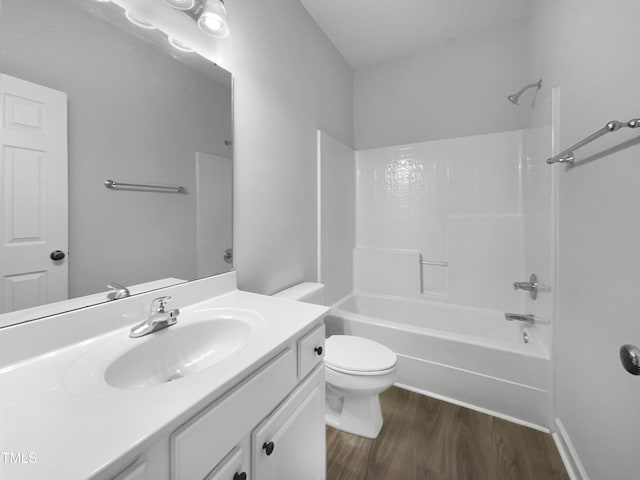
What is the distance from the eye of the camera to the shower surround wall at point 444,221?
205 cm

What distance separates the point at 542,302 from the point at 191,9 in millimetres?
2366

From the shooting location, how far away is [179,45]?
1.05m

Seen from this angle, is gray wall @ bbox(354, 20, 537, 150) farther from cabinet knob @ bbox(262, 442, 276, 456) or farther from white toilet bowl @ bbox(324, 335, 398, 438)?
cabinet knob @ bbox(262, 442, 276, 456)

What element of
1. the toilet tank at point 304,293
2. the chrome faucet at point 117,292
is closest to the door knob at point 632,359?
the toilet tank at point 304,293

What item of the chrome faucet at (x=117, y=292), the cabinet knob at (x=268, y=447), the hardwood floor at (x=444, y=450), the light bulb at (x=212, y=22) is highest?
the light bulb at (x=212, y=22)

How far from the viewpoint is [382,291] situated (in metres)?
2.52

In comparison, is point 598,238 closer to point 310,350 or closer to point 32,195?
point 310,350

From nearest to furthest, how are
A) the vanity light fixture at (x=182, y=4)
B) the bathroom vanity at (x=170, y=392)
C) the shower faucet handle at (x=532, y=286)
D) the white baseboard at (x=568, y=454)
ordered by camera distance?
the bathroom vanity at (x=170, y=392) < the vanity light fixture at (x=182, y=4) < the white baseboard at (x=568, y=454) < the shower faucet handle at (x=532, y=286)

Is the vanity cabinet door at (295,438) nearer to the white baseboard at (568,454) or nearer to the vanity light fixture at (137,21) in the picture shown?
the white baseboard at (568,454)

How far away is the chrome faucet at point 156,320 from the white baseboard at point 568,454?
5.82ft

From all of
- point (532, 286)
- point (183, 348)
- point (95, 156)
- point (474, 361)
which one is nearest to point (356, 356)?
point (474, 361)

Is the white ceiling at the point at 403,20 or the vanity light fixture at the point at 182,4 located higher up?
the white ceiling at the point at 403,20

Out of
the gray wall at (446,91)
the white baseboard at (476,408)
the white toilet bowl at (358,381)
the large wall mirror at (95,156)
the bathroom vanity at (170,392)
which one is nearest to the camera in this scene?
the bathroom vanity at (170,392)

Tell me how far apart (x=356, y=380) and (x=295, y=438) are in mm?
553
